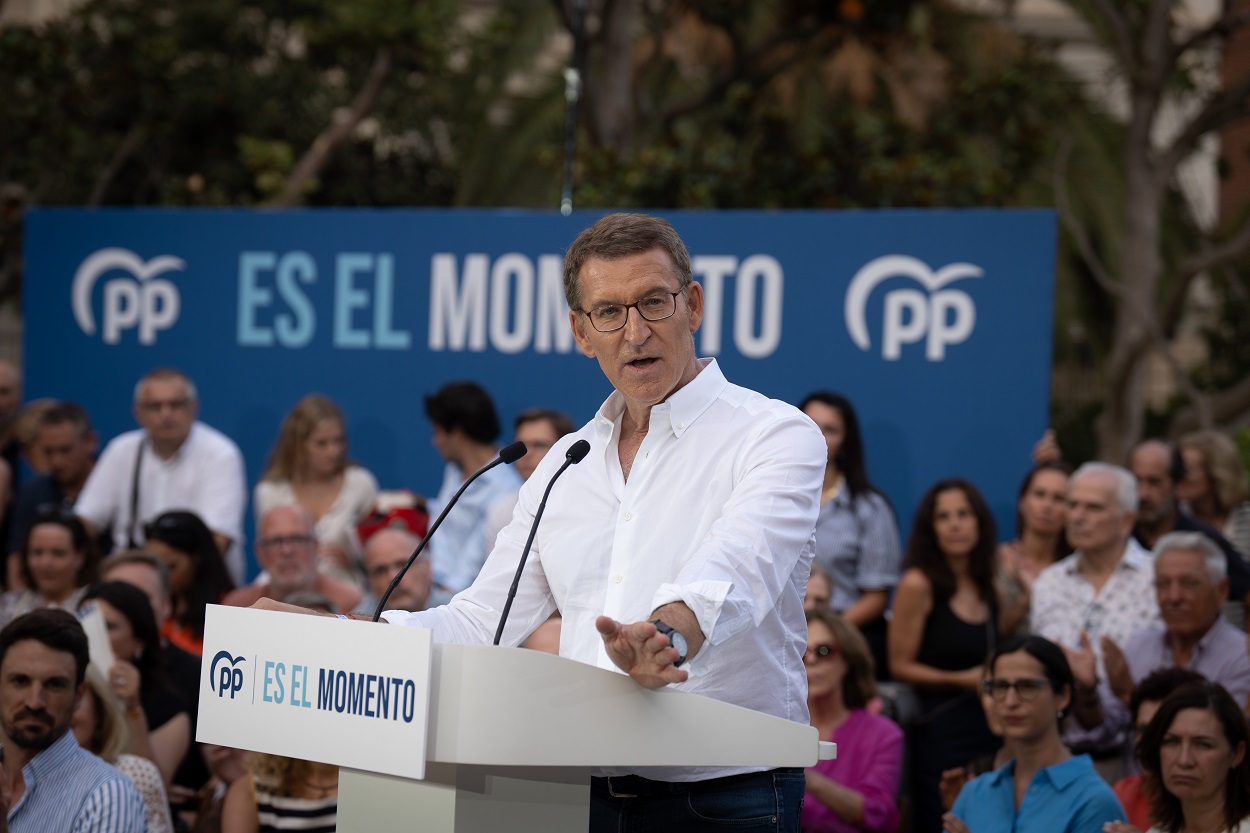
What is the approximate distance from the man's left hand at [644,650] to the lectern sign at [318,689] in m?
0.27

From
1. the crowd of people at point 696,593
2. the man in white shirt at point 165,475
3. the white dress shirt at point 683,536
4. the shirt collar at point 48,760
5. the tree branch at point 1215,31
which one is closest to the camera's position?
the white dress shirt at point 683,536

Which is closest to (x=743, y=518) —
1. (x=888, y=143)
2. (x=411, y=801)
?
(x=411, y=801)

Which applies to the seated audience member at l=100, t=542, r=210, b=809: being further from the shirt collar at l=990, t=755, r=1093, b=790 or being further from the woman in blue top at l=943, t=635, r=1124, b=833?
the shirt collar at l=990, t=755, r=1093, b=790

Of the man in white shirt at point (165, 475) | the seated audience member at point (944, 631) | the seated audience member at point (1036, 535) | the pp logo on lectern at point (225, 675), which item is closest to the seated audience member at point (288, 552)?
the man in white shirt at point (165, 475)

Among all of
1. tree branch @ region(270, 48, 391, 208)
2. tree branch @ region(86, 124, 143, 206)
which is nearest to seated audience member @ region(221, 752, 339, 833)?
tree branch @ region(270, 48, 391, 208)

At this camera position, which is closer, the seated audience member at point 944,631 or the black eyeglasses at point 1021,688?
the black eyeglasses at point 1021,688

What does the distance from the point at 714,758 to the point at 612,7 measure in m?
8.79

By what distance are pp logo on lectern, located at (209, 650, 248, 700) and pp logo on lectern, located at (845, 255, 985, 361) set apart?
17.5 ft

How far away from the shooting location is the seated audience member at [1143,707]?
466 cm

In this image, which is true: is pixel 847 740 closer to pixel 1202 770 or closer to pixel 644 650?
pixel 1202 770

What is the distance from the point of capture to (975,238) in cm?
734

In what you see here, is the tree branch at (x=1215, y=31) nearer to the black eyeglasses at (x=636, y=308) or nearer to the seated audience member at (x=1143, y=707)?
the seated audience member at (x=1143, y=707)

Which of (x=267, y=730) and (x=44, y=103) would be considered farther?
(x=44, y=103)

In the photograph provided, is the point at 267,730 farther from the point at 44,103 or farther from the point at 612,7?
the point at 44,103
